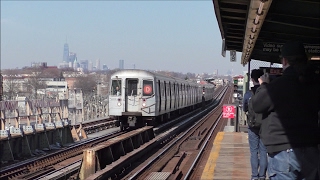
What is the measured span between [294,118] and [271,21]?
5.17m

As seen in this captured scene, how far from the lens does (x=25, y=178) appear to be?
11234 mm

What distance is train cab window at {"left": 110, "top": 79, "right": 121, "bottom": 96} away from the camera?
21297 millimetres

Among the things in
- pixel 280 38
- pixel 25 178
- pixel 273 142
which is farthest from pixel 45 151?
pixel 273 142

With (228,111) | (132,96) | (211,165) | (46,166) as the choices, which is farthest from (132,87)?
(211,165)

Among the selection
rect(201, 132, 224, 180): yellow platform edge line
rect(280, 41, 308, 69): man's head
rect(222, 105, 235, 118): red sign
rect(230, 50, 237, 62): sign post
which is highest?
rect(230, 50, 237, 62): sign post

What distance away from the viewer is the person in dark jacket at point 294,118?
151 inches

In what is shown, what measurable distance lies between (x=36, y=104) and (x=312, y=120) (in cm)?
1483

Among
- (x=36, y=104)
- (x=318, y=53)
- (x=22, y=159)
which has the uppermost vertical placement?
(x=318, y=53)

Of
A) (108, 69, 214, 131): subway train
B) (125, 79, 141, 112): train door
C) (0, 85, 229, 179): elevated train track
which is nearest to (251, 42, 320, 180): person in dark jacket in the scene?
(0, 85, 229, 179): elevated train track

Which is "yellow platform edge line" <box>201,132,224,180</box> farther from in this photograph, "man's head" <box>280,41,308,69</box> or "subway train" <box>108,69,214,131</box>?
"subway train" <box>108,69,214,131</box>

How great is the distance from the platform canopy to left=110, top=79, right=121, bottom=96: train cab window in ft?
32.9

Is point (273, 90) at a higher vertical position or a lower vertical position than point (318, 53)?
lower

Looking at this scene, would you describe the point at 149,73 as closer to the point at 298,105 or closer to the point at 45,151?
the point at 45,151

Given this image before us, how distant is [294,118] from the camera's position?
12.7ft
